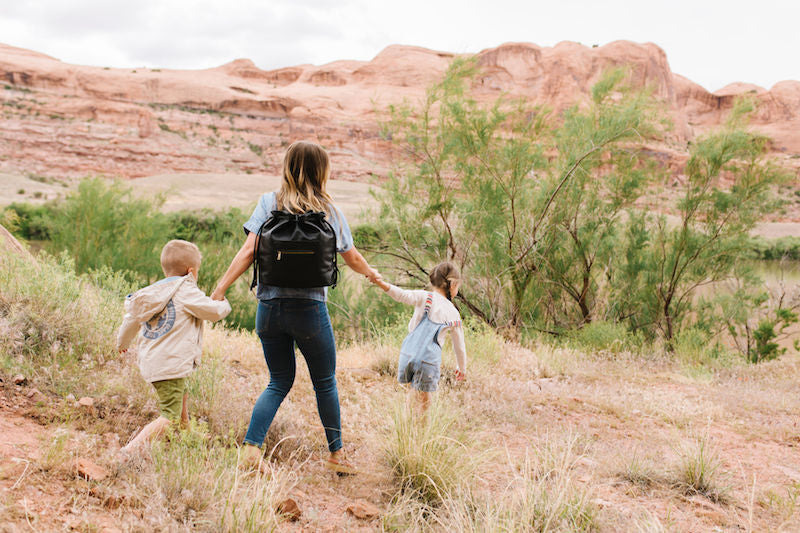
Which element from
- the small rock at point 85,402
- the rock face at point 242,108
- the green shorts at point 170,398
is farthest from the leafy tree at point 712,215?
the rock face at point 242,108

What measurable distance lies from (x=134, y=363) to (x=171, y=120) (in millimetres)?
70202

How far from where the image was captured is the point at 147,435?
2756 millimetres

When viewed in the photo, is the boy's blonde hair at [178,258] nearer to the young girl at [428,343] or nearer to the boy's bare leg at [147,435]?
the boy's bare leg at [147,435]

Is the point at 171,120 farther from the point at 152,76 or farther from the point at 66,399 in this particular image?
the point at 66,399

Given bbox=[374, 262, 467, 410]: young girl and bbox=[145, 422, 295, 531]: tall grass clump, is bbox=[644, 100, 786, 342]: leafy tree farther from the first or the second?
bbox=[145, 422, 295, 531]: tall grass clump

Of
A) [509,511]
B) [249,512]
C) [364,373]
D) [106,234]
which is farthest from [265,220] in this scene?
[106,234]

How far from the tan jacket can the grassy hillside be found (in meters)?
0.38

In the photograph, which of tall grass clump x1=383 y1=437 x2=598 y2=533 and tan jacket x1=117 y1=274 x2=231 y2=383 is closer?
tall grass clump x1=383 y1=437 x2=598 y2=533

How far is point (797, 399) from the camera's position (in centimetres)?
624

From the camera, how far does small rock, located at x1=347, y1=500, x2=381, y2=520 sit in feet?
8.76

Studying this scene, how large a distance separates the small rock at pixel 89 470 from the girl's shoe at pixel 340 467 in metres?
1.15

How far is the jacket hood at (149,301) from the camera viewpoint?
112 inches

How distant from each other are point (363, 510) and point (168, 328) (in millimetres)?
1407

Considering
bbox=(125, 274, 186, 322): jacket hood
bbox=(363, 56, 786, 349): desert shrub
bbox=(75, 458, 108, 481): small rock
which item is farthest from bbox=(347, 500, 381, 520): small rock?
bbox=(363, 56, 786, 349): desert shrub
